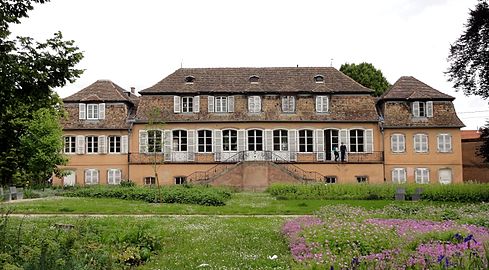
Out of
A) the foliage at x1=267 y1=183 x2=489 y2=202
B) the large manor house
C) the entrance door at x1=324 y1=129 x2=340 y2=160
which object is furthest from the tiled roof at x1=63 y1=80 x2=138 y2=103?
the foliage at x1=267 y1=183 x2=489 y2=202

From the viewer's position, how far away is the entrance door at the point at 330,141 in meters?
46.8

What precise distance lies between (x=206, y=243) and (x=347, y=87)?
3542 cm

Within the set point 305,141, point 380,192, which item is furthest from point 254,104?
point 380,192

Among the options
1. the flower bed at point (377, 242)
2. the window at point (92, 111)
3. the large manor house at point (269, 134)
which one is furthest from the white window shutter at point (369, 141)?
the flower bed at point (377, 242)

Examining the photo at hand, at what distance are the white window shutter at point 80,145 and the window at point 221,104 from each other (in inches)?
441

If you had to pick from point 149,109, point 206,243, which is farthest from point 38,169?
point 206,243

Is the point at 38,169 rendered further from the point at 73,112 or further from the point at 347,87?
the point at 347,87

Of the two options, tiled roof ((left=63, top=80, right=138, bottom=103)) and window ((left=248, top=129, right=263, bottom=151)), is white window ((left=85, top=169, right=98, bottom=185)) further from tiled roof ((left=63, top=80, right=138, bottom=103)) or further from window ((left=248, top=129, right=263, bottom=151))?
window ((left=248, top=129, right=263, bottom=151))

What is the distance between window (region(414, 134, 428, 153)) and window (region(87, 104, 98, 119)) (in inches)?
1026

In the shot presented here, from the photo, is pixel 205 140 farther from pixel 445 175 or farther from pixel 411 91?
pixel 445 175

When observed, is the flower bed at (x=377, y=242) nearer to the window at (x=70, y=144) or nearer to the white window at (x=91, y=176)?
the white window at (x=91, y=176)

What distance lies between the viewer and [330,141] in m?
46.9

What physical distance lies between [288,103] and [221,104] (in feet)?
17.9

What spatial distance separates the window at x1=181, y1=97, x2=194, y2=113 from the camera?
1857 inches
